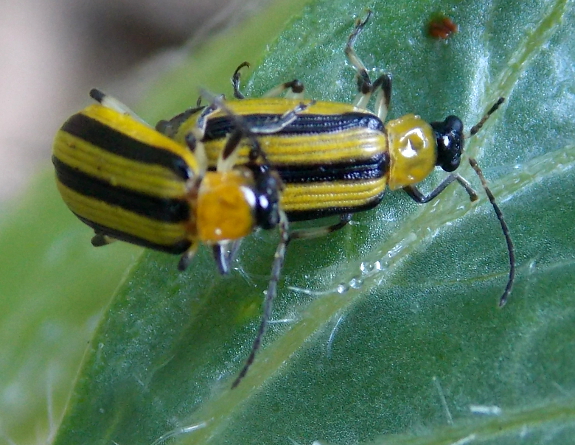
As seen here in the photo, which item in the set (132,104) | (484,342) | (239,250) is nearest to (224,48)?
(132,104)

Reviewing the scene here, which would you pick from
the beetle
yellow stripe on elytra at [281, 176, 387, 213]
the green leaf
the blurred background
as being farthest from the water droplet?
the blurred background

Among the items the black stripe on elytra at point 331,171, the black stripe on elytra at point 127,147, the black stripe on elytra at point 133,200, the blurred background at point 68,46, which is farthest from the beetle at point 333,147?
the blurred background at point 68,46

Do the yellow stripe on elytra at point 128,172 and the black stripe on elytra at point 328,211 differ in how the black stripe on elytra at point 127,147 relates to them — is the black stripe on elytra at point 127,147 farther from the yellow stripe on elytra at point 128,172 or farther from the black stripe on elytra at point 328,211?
the black stripe on elytra at point 328,211

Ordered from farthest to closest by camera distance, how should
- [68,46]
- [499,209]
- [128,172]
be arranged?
[68,46], [499,209], [128,172]

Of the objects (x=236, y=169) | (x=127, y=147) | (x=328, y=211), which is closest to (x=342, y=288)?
(x=328, y=211)

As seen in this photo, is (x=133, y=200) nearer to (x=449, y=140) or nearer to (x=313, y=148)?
(x=313, y=148)

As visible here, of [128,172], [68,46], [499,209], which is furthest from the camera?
[68,46]
